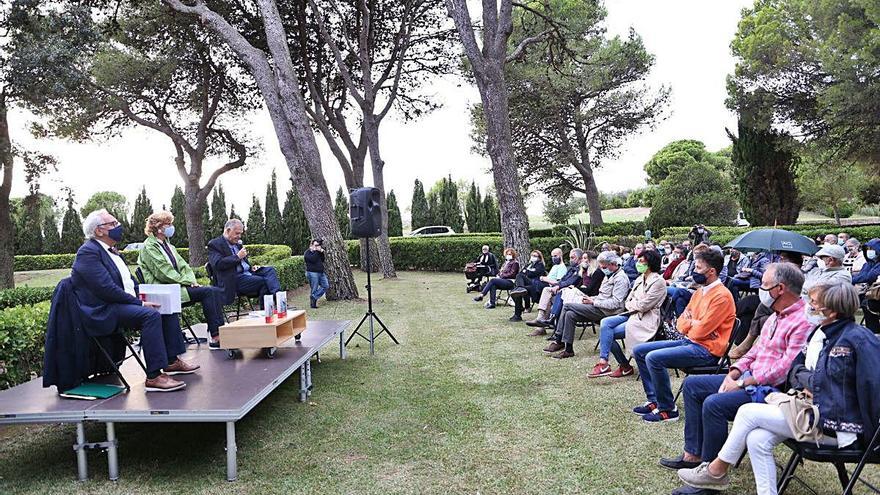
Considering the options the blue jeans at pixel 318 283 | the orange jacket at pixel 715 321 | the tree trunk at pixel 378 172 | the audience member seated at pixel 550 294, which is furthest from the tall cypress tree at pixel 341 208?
the orange jacket at pixel 715 321

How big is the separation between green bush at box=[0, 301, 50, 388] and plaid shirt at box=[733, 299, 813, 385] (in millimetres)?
4779

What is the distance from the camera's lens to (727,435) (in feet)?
10.1

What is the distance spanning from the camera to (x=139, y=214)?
31.5m

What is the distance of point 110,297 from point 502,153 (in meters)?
8.49

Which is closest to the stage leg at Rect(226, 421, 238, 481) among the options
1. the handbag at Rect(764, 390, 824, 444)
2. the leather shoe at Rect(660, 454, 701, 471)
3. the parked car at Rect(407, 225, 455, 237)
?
the leather shoe at Rect(660, 454, 701, 471)

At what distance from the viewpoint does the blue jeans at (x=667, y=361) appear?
157 inches

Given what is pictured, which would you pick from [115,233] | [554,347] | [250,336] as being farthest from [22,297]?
[554,347]

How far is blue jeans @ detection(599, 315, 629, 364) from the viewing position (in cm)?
536

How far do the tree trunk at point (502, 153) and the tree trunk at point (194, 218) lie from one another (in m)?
12.0

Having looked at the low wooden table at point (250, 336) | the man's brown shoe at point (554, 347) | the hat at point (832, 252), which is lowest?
the man's brown shoe at point (554, 347)

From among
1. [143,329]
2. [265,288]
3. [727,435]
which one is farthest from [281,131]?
[727,435]

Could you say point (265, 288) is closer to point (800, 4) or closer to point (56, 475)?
point (56, 475)

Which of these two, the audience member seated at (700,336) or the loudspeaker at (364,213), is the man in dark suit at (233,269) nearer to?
the loudspeaker at (364,213)

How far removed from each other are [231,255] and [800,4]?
17.8 metres
